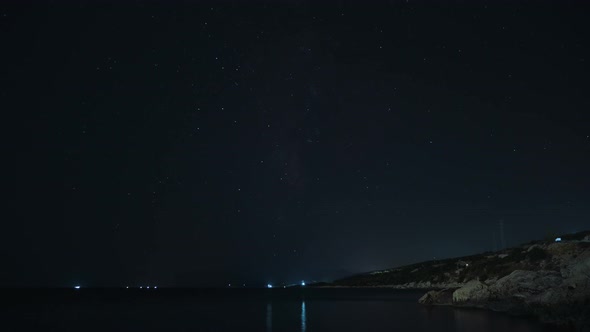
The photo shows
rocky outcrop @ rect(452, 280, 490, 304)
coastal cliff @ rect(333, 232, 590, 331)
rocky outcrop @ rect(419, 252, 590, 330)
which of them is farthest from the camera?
rocky outcrop @ rect(452, 280, 490, 304)

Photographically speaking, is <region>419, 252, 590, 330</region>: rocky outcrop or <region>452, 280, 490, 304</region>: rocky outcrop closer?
<region>419, 252, 590, 330</region>: rocky outcrop

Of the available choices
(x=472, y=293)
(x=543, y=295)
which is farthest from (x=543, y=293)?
(x=472, y=293)

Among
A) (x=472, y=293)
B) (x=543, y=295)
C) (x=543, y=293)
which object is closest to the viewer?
(x=543, y=295)

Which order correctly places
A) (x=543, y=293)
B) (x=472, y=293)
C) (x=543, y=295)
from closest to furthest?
(x=543, y=295), (x=543, y=293), (x=472, y=293)

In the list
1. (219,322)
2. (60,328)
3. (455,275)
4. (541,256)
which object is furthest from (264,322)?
(455,275)

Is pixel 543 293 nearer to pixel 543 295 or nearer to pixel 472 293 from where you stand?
pixel 543 295

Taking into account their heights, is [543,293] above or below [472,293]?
below

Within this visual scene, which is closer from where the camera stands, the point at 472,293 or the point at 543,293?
the point at 543,293

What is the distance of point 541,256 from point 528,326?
195 feet

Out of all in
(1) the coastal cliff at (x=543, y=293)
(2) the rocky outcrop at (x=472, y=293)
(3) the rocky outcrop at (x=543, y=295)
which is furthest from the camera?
(2) the rocky outcrop at (x=472, y=293)

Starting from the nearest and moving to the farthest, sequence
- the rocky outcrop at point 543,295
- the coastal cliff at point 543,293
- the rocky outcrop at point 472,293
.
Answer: the rocky outcrop at point 543,295 → the coastal cliff at point 543,293 → the rocky outcrop at point 472,293

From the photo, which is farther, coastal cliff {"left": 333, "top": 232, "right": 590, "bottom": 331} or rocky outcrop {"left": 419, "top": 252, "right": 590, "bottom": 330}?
coastal cliff {"left": 333, "top": 232, "right": 590, "bottom": 331}

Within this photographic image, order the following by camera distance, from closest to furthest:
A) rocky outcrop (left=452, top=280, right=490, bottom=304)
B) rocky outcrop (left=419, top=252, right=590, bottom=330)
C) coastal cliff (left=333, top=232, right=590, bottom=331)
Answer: rocky outcrop (left=419, top=252, right=590, bottom=330), coastal cliff (left=333, top=232, right=590, bottom=331), rocky outcrop (left=452, top=280, right=490, bottom=304)

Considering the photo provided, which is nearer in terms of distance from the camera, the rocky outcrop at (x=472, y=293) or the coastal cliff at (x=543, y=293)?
the coastal cliff at (x=543, y=293)
